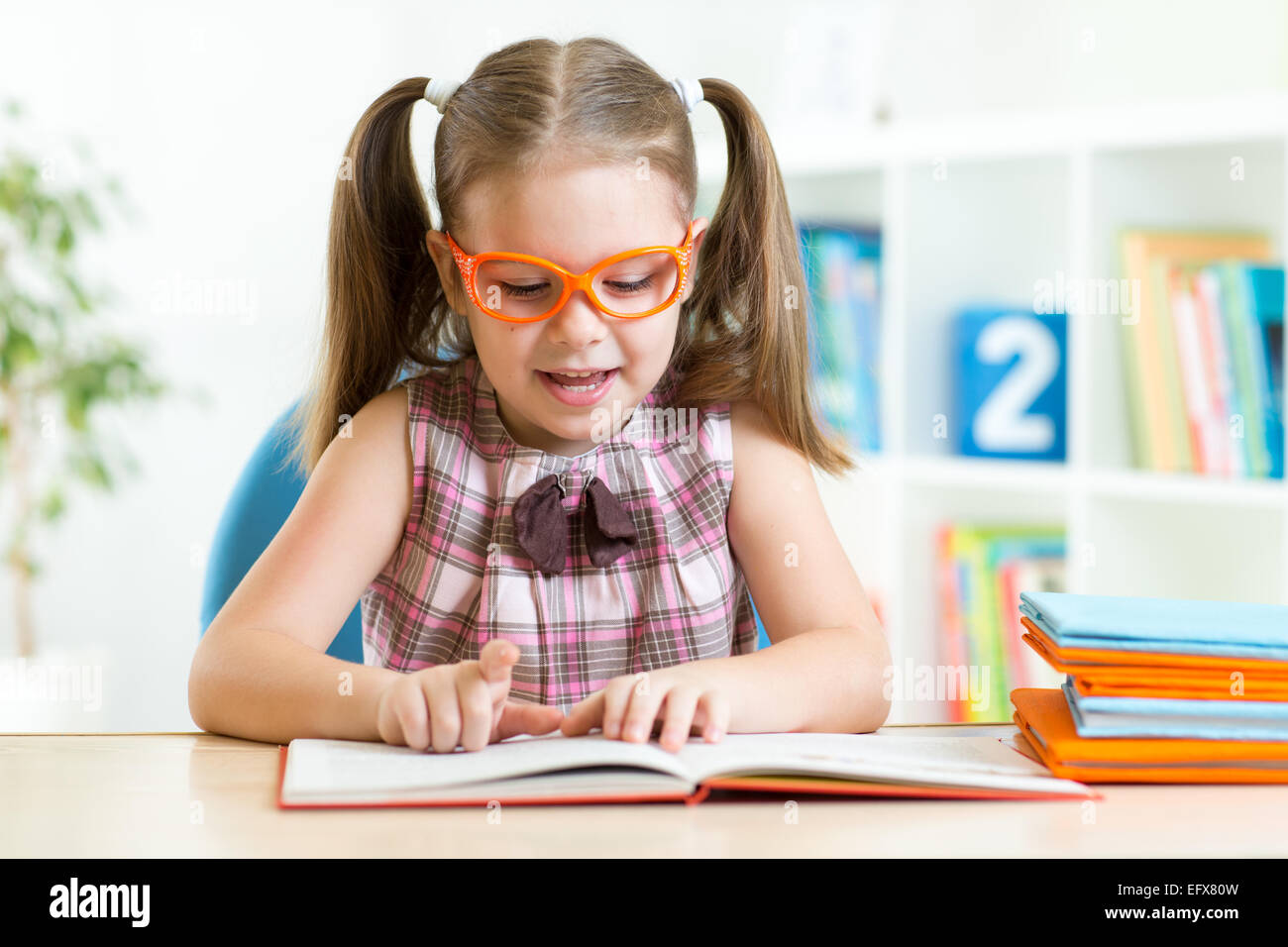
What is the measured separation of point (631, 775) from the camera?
692 mm

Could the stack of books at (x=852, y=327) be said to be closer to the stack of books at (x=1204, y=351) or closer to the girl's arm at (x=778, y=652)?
the stack of books at (x=1204, y=351)

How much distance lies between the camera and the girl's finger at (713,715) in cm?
78

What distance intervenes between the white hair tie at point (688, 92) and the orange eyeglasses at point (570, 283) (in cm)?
17

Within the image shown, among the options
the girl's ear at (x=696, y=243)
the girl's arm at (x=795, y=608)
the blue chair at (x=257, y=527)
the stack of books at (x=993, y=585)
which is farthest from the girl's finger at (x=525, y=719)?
the stack of books at (x=993, y=585)

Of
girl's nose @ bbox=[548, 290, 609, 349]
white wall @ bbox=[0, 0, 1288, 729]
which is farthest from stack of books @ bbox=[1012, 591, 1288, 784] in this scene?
white wall @ bbox=[0, 0, 1288, 729]

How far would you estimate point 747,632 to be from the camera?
4.11 ft

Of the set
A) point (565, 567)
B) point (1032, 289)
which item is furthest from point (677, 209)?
point (1032, 289)

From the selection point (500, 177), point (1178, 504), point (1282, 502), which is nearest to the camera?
point (500, 177)

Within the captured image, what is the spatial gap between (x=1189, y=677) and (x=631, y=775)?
0.34 metres

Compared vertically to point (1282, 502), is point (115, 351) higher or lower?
higher
